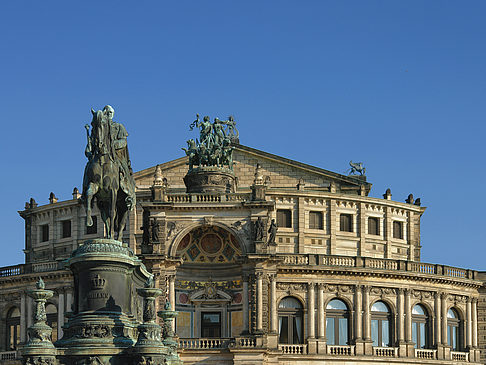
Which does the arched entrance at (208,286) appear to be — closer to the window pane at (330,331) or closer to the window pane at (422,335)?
the window pane at (330,331)

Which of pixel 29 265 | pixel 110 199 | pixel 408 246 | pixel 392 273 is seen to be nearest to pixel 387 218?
pixel 408 246

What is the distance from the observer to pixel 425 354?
83.6 meters

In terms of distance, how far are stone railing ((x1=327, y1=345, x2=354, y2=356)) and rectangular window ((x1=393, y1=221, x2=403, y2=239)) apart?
1780 cm

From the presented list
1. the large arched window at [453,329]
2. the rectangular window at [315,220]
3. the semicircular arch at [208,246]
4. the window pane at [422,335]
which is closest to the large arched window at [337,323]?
the window pane at [422,335]

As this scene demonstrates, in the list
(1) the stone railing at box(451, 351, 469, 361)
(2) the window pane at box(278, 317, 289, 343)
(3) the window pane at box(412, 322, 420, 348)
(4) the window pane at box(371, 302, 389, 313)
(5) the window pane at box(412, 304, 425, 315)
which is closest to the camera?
(2) the window pane at box(278, 317, 289, 343)

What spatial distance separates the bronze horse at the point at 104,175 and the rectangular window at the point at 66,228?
68.0 m

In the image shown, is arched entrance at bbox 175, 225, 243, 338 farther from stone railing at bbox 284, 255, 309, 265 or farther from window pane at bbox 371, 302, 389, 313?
window pane at bbox 371, 302, 389, 313

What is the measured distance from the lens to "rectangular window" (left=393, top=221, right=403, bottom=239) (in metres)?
95.7

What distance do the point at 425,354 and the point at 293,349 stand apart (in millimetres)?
12001

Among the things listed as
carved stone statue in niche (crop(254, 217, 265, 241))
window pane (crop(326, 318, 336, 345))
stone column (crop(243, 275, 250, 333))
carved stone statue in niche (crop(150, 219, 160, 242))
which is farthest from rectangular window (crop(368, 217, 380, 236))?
carved stone statue in niche (crop(150, 219, 160, 242))

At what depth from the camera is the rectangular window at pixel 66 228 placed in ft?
308

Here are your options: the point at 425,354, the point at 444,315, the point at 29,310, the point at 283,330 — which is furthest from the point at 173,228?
the point at 444,315

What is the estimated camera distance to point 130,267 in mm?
26031

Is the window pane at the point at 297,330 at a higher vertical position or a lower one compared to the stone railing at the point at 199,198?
lower
